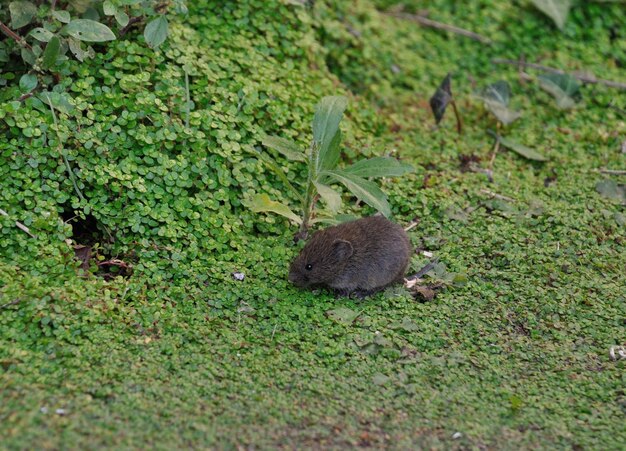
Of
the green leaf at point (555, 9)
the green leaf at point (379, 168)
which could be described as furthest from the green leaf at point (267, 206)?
the green leaf at point (555, 9)

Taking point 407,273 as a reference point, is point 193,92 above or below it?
above

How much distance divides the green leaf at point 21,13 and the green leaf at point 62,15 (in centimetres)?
24

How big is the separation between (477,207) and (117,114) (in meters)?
3.25

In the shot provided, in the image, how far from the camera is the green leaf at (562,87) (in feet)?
27.5

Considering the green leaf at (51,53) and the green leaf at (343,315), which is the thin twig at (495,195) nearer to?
the green leaf at (343,315)

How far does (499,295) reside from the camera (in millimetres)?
6066

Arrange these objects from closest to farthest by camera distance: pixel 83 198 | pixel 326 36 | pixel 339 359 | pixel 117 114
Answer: pixel 339 359 < pixel 83 198 < pixel 117 114 < pixel 326 36

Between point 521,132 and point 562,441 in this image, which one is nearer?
point 562,441

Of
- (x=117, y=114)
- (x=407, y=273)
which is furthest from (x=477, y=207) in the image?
(x=117, y=114)

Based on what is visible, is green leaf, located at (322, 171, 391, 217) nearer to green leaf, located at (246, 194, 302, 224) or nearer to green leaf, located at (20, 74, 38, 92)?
green leaf, located at (246, 194, 302, 224)

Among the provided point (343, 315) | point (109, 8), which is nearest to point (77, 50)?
point (109, 8)

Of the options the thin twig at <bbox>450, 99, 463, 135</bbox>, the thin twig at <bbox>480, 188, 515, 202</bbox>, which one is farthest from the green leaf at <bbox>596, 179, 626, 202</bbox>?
the thin twig at <bbox>450, 99, 463, 135</bbox>

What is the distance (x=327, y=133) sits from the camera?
6316 mm

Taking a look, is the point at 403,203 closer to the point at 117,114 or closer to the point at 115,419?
the point at 117,114
